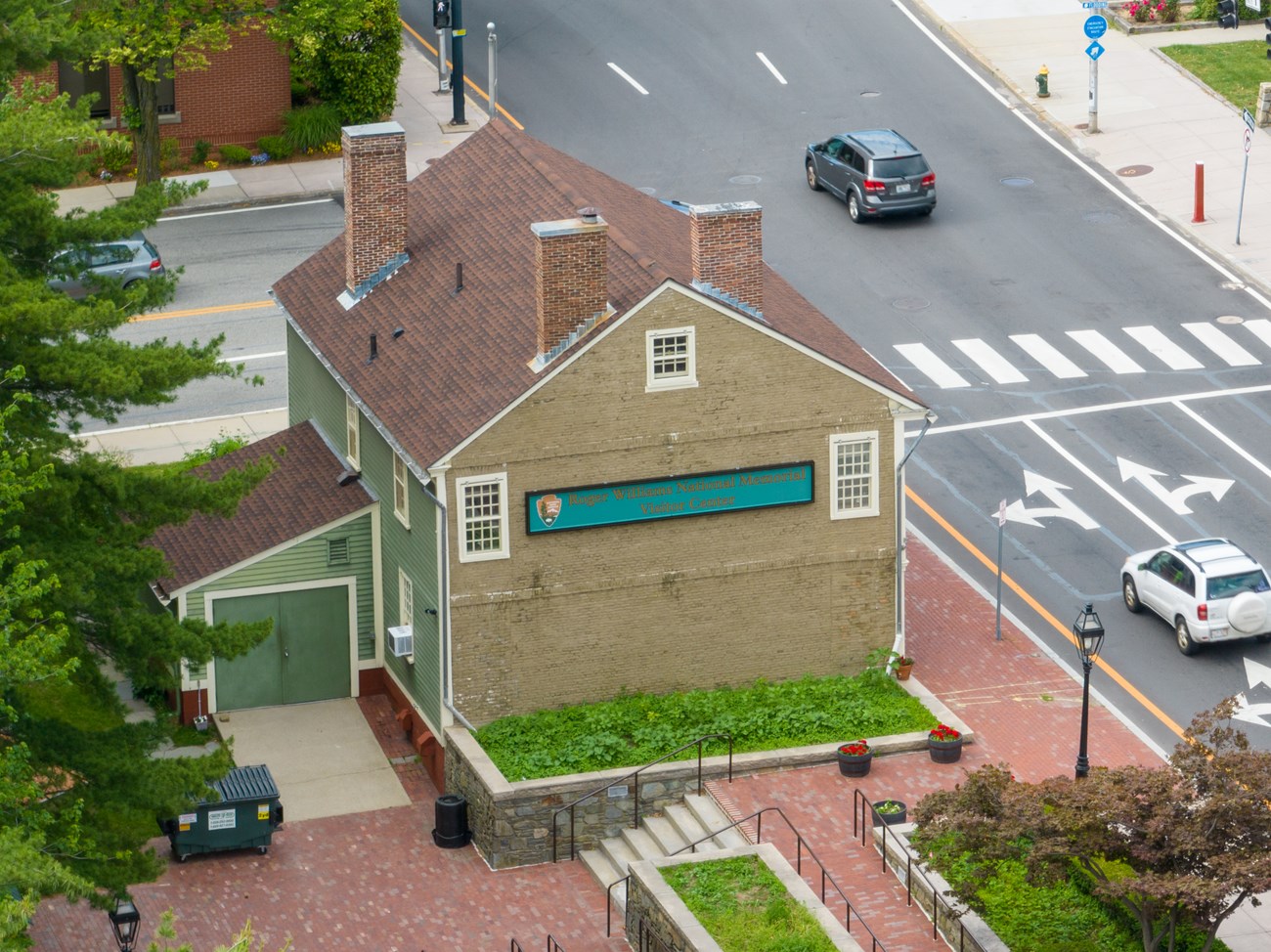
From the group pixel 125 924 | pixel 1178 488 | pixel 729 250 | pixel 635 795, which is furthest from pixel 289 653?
pixel 1178 488

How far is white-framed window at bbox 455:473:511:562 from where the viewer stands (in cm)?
3869

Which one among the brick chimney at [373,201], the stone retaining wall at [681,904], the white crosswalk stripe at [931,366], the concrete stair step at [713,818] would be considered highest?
the brick chimney at [373,201]

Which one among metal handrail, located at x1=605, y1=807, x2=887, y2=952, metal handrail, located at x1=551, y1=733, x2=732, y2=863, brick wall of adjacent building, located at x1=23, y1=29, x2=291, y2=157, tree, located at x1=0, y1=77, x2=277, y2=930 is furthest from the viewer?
brick wall of adjacent building, located at x1=23, y1=29, x2=291, y2=157

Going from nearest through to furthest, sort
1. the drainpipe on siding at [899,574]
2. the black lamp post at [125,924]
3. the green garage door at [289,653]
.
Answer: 1. the black lamp post at [125,924]
2. the drainpipe on siding at [899,574]
3. the green garage door at [289,653]

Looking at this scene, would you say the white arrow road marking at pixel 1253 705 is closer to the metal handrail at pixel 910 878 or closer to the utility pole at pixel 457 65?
the metal handrail at pixel 910 878

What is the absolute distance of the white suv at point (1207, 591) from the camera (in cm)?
4275

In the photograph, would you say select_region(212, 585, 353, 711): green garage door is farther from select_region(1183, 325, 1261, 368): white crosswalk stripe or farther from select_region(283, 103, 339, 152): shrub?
select_region(283, 103, 339, 152): shrub

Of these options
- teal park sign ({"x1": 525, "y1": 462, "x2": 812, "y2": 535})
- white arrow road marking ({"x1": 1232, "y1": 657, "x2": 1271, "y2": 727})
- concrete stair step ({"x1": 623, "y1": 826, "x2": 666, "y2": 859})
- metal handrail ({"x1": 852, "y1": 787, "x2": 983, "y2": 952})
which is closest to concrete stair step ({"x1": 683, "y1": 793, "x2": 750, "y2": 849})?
concrete stair step ({"x1": 623, "y1": 826, "x2": 666, "y2": 859})

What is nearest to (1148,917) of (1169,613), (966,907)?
(966,907)

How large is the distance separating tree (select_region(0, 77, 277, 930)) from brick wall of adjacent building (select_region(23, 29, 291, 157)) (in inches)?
1206

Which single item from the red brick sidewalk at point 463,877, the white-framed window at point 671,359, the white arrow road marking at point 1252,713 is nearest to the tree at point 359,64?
the white-framed window at point 671,359

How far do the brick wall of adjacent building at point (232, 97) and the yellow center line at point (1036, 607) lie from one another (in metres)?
23.4

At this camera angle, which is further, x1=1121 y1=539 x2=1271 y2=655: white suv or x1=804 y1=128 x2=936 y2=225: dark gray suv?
x1=804 y1=128 x2=936 y2=225: dark gray suv

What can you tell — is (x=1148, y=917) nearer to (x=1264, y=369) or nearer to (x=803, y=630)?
(x=803, y=630)
